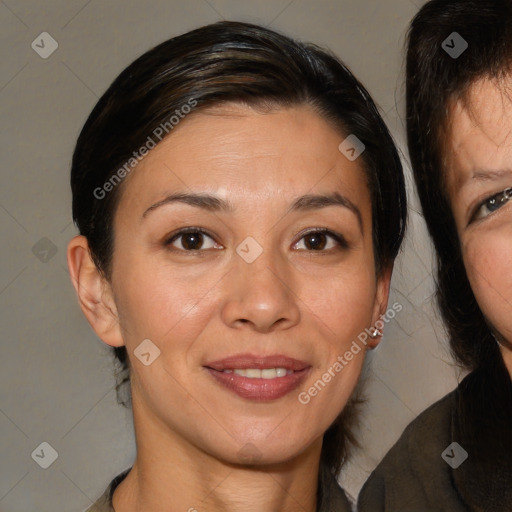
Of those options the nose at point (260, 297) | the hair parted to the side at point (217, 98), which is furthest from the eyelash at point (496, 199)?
the nose at point (260, 297)

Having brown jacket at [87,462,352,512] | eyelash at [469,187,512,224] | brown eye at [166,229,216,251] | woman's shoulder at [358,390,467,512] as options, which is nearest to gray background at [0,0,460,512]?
woman's shoulder at [358,390,467,512]

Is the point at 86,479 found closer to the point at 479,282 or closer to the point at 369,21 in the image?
the point at 479,282

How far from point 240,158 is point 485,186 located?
31 centimetres

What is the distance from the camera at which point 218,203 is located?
1.37 meters

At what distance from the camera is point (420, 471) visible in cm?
163

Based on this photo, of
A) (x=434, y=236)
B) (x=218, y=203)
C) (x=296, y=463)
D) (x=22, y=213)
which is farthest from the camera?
(x=22, y=213)

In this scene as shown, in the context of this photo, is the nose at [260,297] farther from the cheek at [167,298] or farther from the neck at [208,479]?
the neck at [208,479]

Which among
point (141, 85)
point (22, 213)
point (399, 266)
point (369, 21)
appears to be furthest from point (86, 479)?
point (369, 21)

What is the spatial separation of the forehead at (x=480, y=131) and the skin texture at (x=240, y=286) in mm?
134

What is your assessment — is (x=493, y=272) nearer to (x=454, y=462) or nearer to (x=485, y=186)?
(x=485, y=186)

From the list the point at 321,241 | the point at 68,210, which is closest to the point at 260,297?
the point at 321,241

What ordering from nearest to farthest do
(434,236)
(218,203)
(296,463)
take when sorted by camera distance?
(218,203) < (296,463) < (434,236)

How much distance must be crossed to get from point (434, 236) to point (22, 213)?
661 mm

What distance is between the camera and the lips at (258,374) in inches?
54.4
